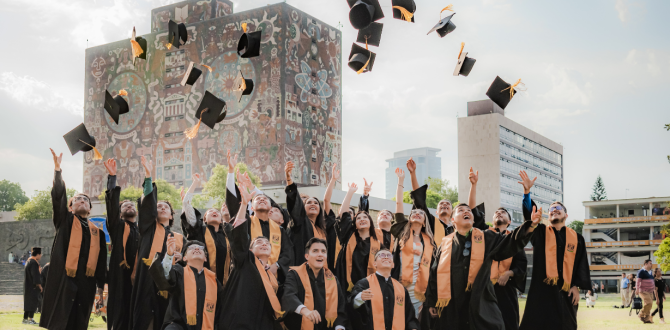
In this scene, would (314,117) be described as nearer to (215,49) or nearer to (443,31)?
(215,49)

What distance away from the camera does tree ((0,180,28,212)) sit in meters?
90.5

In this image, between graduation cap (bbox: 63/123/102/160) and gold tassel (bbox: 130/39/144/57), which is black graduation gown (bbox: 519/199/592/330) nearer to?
graduation cap (bbox: 63/123/102/160)

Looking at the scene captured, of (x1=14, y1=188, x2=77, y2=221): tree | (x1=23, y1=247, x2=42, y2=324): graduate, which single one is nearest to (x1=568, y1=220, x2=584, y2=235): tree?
(x1=14, y1=188, x2=77, y2=221): tree

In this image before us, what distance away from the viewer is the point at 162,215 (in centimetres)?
831

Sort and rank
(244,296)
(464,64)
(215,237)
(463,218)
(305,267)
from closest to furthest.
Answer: (244,296) < (305,267) < (463,218) < (215,237) < (464,64)

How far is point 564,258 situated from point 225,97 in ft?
169

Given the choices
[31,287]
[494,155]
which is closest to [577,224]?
[494,155]

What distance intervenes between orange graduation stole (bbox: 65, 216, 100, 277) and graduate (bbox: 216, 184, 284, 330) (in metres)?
2.51

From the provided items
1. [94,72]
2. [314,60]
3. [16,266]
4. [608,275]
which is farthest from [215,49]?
[608,275]

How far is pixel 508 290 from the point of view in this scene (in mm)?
8133

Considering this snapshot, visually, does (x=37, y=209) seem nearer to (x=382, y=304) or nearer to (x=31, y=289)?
(x=31, y=289)

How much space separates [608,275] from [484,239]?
240ft

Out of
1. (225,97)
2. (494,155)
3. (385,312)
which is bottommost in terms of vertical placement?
(385,312)

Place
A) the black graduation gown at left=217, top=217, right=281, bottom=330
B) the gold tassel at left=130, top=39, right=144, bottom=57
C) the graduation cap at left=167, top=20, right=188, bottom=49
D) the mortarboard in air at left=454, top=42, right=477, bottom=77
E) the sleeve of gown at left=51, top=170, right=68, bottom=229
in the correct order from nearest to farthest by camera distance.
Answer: the black graduation gown at left=217, top=217, right=281, bottom=330 < the sleeve of gown at left=51, top=170, right=68, bottom=229 < the mortarboard in air at left=454, top=42, right=477, bottom=77 < the gold tassel at left=130, top=39, right=144, bottom=57 < the graduation cap at left=167, top=20, right=188, bottom=49
